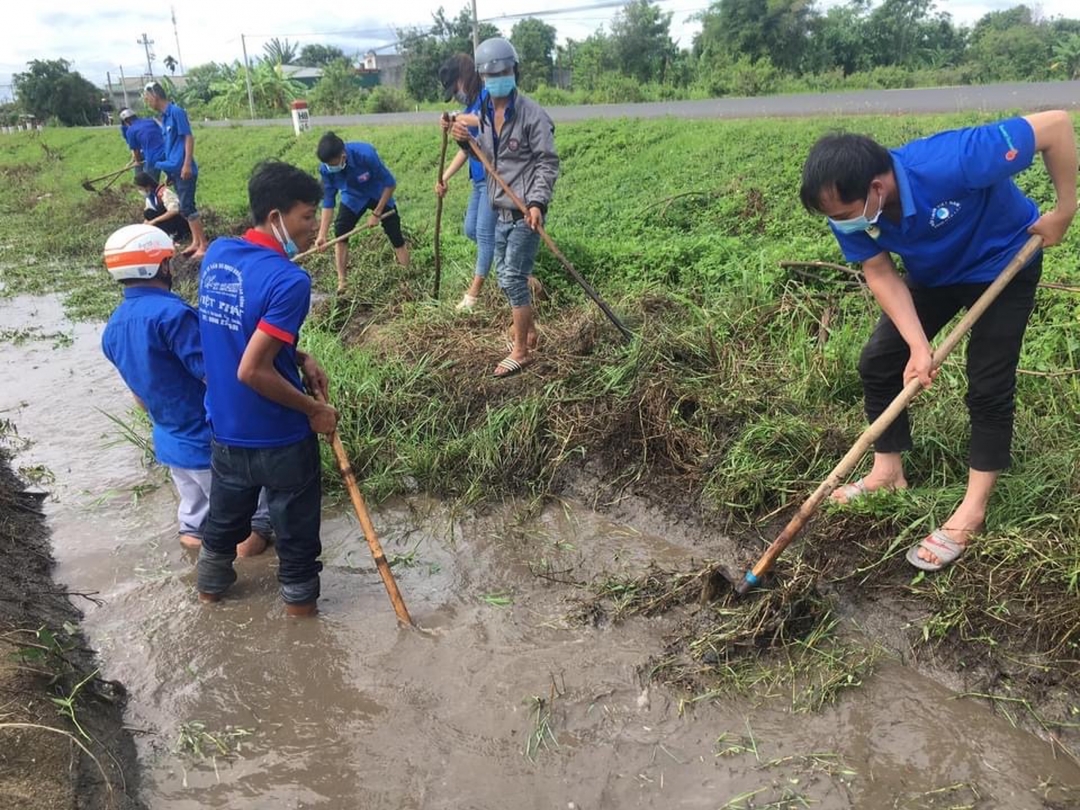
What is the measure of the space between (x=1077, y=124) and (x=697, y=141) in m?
3.91

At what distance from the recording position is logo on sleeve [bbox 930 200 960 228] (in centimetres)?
261

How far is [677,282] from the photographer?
5430 mm

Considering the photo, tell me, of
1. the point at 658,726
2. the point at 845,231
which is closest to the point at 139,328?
the point at 658,726

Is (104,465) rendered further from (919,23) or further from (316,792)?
(919,23)

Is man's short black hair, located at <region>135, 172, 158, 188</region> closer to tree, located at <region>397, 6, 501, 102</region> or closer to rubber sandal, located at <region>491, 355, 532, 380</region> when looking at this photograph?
rubber sandal, located at <region>491, 355, 532, 380</region>

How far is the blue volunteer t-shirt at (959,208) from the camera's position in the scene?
2512 mm

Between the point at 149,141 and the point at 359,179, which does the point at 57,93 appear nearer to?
the point at 149,141

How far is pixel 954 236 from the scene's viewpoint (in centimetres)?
270

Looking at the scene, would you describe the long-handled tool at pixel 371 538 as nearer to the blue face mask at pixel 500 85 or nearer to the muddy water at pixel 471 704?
the muddy water at pixel 471 704

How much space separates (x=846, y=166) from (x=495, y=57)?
8.56 ft

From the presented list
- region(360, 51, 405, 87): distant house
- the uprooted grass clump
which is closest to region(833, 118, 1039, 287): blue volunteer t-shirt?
the uprooted grass clump

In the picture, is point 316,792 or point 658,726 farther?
point 658,726

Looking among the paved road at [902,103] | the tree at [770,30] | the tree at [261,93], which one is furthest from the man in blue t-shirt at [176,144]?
the tree at [261,93]

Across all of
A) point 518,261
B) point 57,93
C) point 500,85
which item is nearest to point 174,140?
point 500,85
